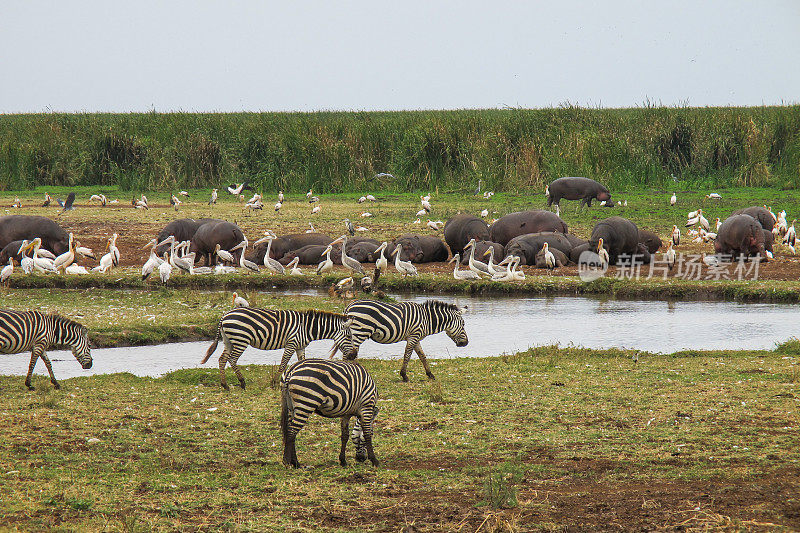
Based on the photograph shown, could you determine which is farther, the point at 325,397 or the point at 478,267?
the point at 478,267

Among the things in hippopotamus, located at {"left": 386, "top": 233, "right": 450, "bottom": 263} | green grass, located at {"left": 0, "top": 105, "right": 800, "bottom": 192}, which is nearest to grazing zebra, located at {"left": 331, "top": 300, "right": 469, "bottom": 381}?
hippopotamus, located at {"left": 386, "top": 233, "right": 450, "bottom": 263}

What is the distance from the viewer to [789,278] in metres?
17.9

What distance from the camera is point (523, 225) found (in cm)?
2300

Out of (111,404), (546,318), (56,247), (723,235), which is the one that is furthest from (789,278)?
(56,247)

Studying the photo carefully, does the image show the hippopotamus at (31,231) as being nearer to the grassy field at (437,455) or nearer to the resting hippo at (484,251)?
the resting hippo at (484,251)

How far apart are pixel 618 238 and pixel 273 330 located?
1273 cm

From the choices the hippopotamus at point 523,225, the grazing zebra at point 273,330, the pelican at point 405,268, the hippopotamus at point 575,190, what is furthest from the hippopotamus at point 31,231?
the hippopotamus at point 575,190

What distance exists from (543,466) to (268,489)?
7.13ft

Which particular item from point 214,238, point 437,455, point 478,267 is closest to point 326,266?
point 478,267

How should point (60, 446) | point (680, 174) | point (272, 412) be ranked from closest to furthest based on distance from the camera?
point (60, 446)
point (272, 412)
point (680, 174)

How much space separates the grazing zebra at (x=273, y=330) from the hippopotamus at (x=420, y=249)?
418 inches

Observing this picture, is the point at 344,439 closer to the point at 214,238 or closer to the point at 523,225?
the point at 214,238

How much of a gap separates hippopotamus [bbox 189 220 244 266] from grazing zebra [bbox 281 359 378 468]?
14217mm

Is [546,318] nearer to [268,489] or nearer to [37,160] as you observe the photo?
[268,489]
